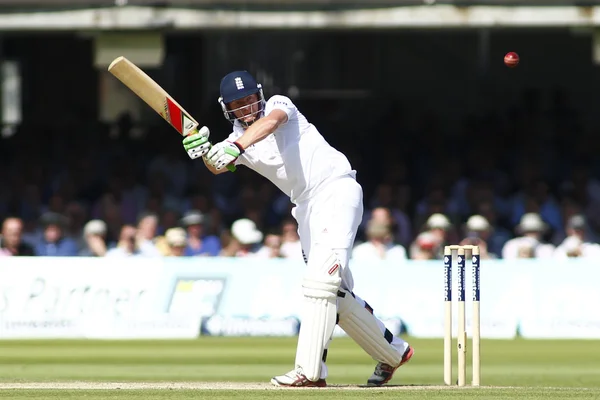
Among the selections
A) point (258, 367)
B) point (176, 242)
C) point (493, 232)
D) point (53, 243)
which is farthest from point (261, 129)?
point (493, 232)

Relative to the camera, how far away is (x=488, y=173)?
12469mm

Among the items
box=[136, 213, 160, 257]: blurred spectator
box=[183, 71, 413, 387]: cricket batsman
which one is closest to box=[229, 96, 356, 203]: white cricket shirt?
box=[183, 71, 413, 387]: cricket batsman

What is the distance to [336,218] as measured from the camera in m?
5.95

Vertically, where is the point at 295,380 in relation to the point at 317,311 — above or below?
below

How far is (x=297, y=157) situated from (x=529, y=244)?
207 inches

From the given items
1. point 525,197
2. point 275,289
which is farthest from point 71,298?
point 525,197

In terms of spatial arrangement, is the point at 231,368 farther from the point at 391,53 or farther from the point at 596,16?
the point at 391,53

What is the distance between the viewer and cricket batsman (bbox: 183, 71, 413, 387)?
5820 millimetres

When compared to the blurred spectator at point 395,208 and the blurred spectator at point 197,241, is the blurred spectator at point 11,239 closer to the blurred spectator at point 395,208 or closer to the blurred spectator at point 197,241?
the blurred spectator at point 197,241

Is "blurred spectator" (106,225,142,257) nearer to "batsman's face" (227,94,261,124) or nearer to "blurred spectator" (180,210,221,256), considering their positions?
"blurred spectator" (180,210,221,256)

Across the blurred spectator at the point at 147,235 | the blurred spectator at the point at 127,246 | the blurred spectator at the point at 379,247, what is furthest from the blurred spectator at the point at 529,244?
the blurred spectator at the point at 127,246

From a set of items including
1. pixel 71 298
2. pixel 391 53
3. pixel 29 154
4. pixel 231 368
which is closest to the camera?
pixel 231 368

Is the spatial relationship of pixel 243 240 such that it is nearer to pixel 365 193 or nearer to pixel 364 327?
pixel 365 193

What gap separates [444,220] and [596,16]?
223 centimetres
